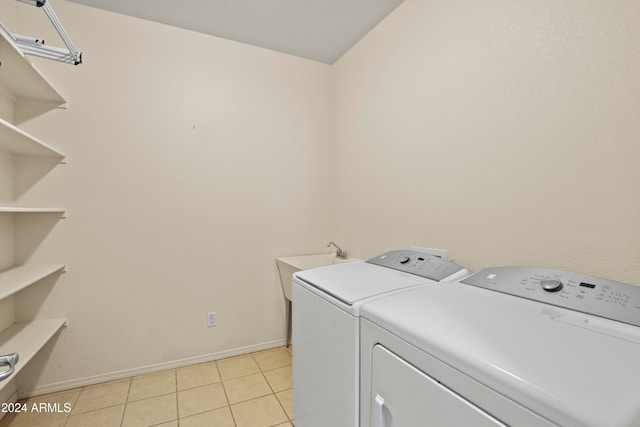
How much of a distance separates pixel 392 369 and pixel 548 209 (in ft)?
3.02

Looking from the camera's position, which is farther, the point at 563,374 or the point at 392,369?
the point at 392,369

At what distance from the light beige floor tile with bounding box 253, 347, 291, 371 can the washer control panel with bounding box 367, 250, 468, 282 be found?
4.14ft

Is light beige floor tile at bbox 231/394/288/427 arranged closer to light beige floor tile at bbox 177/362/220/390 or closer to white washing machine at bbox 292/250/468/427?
white washing machine at bbox 292/250/468/427

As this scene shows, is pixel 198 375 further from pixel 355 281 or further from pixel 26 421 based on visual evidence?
pixel 355 281

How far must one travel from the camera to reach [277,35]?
7.20ft

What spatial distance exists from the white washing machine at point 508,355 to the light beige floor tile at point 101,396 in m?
1.79

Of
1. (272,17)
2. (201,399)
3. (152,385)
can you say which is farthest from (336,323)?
(272,17)

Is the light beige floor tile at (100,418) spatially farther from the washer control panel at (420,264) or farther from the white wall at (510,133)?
the white wall at (510,133)

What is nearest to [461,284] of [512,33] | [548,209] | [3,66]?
[548,209]

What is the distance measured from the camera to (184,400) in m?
1.75

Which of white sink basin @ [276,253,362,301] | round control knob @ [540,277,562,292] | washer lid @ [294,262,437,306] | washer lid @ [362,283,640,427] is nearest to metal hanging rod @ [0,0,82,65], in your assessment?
washer lid @ [294,262,437,306]

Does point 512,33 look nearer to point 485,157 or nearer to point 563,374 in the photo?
point 485,157

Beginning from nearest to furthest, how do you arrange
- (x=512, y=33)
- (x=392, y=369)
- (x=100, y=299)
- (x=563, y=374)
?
(x=563, y=374) < (x=392, y=369) < (x=512, y=33) < (x=100, y=299)

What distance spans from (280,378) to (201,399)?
0.53 m
